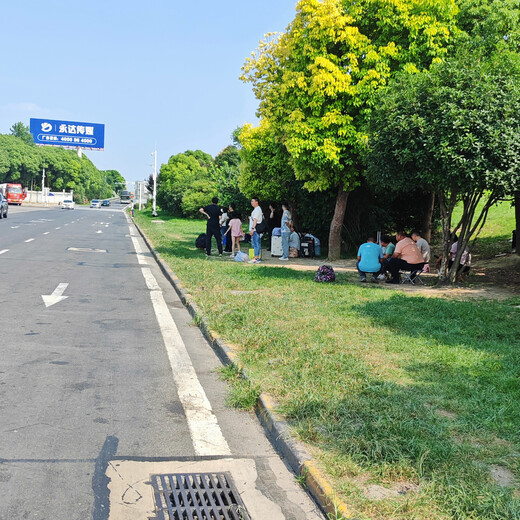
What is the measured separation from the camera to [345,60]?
52.3 ft

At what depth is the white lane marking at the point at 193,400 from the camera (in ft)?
13.7

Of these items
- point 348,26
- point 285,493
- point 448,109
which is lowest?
point 285,493

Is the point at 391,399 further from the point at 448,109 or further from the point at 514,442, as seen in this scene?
the point at 448,109

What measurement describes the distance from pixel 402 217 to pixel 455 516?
71.3ft

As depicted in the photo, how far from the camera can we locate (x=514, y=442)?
3.99 metres

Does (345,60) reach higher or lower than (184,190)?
higher

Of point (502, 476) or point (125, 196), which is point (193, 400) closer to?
point (502, 476)

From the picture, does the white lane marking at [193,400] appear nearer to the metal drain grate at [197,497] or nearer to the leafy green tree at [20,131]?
the metal drain grate at [197,497]

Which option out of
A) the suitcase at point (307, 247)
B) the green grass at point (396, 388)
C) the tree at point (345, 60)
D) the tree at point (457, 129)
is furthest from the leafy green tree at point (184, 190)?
the green grass at point (396, 388)

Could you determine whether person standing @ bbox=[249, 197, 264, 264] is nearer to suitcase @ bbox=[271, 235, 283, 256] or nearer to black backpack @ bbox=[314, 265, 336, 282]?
suitcase @ bbox=[271, 235, 283, 256]

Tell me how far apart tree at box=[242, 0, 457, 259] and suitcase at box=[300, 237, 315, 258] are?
13.7 ft

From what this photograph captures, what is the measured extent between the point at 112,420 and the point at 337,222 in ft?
48.3

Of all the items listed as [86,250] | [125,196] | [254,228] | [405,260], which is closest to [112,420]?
[405,260]

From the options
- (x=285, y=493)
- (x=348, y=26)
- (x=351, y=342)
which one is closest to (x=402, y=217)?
(x=348, y=26)
